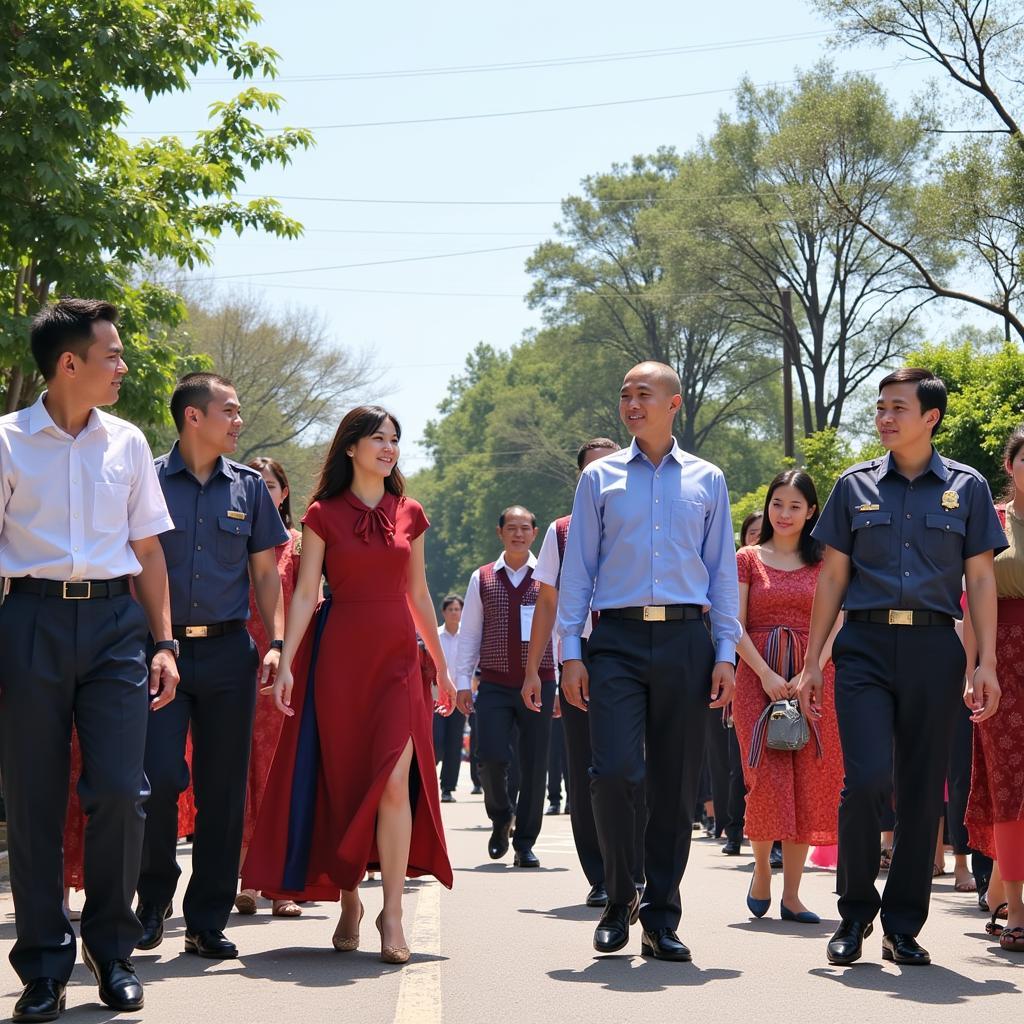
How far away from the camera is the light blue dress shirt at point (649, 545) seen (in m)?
7.54

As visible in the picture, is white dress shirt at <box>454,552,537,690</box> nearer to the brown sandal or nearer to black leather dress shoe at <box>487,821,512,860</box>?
black leather dress shoe at <box>487,821,512,860</box>

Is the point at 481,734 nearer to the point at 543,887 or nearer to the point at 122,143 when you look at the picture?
the point at 543,887

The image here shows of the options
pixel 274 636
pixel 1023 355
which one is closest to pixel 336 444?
pixel 274 636

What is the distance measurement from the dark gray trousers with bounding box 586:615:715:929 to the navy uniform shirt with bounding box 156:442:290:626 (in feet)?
5.17

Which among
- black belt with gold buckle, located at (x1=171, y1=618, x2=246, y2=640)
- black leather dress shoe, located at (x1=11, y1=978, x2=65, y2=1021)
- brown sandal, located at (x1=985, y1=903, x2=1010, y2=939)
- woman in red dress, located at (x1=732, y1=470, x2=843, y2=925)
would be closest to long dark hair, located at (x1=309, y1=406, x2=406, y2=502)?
black belt with gold buckle, located at (x1=171, y1=618, x2=246, y2=640)

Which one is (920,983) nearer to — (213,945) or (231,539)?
(213,945)

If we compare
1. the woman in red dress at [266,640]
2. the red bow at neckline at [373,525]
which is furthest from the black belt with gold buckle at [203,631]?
the woman in red dress at [266,640]

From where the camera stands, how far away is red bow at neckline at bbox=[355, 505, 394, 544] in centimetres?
778

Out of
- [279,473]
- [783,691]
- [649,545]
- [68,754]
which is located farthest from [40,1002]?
[783,691]

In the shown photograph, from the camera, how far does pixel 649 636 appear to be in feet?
24.5

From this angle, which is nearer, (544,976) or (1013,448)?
(544,976)

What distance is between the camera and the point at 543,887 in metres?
11.0

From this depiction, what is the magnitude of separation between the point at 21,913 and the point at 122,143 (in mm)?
12005

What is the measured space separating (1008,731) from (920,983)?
5.68 feet
